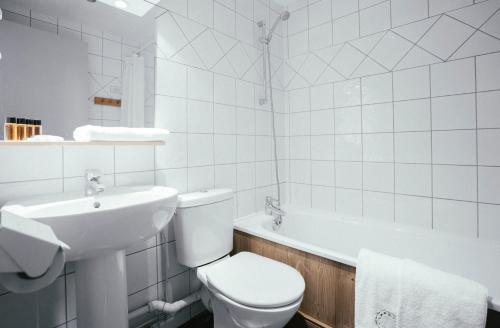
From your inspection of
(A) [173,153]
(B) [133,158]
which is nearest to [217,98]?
(A) [173,153]

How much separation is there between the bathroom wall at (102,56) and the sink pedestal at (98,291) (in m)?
0.62

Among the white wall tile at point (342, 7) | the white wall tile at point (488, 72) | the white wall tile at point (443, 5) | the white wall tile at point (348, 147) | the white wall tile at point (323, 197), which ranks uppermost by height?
the white wall tile at point (342, 7)

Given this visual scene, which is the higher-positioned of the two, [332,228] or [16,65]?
[16,65]

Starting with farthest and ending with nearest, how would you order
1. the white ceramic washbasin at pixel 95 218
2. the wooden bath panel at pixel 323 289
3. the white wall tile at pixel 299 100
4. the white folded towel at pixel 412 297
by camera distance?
the white wall tile at pixel 299 100 < the wooden bath panel at pixel 323 289 < the white folded towel at pixel 412 297 < the white ceramic washbasin at pixel 95 218

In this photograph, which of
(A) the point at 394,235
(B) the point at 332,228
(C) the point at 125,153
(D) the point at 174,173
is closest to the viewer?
(C) the point at 125,153

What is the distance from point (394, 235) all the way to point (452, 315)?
2.49 feet

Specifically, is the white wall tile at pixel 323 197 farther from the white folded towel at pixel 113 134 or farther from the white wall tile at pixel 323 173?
the white folded towel at pixel 113 134

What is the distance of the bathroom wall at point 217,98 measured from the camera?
141 centimetres

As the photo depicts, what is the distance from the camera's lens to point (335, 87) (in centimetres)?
185

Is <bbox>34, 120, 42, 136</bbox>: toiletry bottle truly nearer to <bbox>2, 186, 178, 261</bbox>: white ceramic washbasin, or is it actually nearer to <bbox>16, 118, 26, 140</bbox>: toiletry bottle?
<bbox>16, 118, 26, 140</bbox>: toiletry bottle

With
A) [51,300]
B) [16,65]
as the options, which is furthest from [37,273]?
[16,65]

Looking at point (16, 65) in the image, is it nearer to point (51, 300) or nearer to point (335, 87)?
point (51, 300)

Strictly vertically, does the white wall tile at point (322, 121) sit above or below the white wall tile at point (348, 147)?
above


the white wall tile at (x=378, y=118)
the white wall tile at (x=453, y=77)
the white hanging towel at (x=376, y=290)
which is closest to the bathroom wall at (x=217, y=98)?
the white wall tile at (x=378, y=118)
